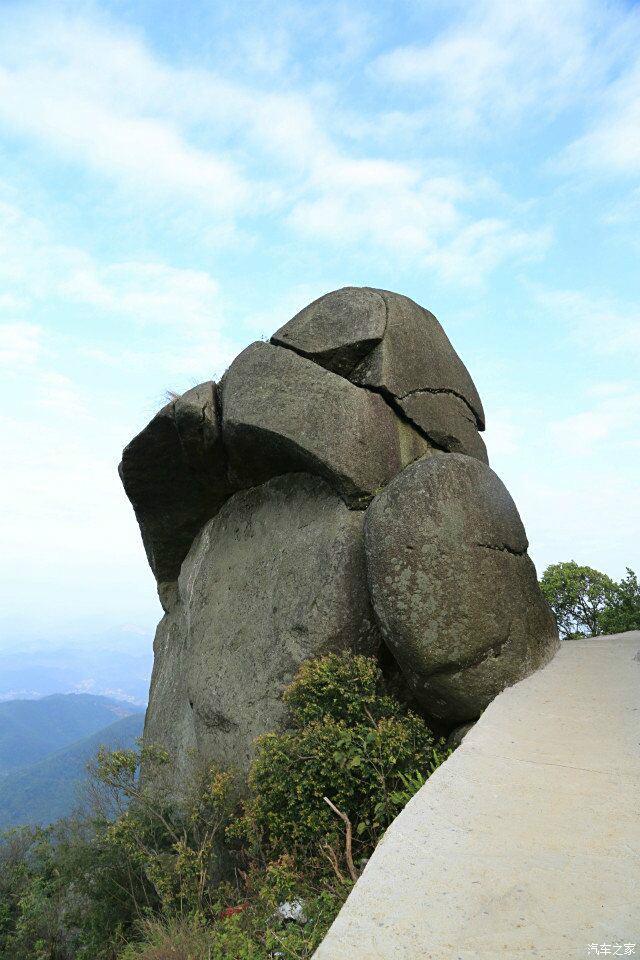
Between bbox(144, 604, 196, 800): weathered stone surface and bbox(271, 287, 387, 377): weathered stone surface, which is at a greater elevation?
bbox(271, 287, 387, 377): weathered stone surface

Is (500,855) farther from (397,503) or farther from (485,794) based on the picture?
(397,503)

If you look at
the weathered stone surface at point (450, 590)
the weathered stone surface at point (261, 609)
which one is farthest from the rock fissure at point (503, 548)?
the weathered stone surface at point (261, 609)

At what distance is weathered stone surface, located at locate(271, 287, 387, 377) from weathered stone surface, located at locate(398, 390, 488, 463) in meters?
0.84

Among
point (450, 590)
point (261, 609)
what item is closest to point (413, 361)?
point (450, 590)

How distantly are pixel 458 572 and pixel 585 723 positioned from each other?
1.65 metres

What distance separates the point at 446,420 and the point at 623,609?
6.13 metres

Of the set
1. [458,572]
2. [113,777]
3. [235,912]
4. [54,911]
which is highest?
[458,572]

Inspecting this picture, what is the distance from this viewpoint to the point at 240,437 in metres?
8.59

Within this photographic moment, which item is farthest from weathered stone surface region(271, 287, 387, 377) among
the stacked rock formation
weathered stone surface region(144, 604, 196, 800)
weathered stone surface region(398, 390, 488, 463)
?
weathered stone surface region(144, 604, 196, 800)

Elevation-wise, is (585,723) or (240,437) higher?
(240,437)

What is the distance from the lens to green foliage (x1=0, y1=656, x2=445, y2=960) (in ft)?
17.5

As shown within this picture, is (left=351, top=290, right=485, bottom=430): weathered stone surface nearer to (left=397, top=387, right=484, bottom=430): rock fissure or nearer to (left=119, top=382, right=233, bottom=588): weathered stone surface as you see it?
(left=397, top=387, right=484, bottom=430): rock fissure

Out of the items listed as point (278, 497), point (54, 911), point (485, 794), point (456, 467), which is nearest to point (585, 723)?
point (485, 794)

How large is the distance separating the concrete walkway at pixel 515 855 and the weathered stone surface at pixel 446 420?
12.7 ft
